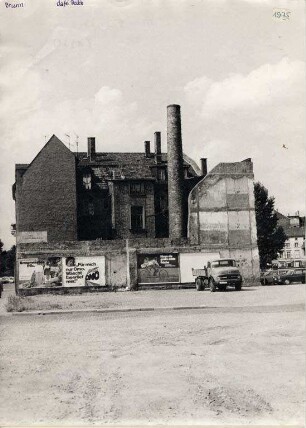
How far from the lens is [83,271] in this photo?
3356 cm

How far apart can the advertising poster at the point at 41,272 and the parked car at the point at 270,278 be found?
14.3 metres

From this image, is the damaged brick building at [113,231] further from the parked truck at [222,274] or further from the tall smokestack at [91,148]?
the parked truck at [222,274]

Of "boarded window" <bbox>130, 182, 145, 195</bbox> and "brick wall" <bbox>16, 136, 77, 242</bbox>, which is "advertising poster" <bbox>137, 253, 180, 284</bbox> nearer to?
"brick wall" <bbox>16, 136, 77, 242</bbox>

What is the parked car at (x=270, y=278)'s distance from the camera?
3566cm

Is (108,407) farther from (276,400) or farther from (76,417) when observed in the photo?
(276,400)

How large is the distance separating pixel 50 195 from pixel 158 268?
1065 centimetres

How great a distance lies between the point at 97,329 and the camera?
560 inches

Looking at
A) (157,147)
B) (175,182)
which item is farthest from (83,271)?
(157,147)

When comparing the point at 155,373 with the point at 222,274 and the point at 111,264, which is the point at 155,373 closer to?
the point at 222,274

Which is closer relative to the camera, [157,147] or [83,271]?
[83,271]

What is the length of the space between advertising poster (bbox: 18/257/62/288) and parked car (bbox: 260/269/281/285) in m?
14.3

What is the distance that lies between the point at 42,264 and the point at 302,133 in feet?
83.1

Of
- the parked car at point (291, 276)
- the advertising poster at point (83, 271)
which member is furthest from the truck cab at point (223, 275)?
the advertising poster at point (83, 271)

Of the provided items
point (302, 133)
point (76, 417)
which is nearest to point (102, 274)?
point (302, 133)
